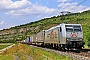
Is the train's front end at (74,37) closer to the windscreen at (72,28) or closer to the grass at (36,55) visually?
the windscreen at (72,28)

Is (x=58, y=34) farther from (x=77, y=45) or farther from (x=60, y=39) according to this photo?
(x=77, y=45)

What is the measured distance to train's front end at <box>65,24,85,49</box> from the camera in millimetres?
36041

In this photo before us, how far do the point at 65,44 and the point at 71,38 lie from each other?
45.0 inches

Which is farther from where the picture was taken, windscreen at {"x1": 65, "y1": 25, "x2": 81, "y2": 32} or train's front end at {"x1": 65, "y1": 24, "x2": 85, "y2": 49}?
windscreen at {"x1": 65, "y1": 25, "x2": 81, "y2": 32}

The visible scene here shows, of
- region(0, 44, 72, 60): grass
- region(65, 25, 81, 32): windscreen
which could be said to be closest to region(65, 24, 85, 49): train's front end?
region(65, 25, 81, 32): windscreen

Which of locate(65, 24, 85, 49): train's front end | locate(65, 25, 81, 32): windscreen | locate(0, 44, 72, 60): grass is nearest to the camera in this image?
locate(0, 44, 72, 60): grass

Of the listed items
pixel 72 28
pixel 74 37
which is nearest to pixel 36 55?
pixel 74 37

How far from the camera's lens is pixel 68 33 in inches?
1439

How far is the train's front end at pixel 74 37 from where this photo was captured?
36041mm

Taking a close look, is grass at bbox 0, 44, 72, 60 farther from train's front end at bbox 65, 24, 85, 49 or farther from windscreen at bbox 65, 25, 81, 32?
windscreen at bbox 65, 25, 81, 32

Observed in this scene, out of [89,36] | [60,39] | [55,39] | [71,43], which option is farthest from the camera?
[89,36]

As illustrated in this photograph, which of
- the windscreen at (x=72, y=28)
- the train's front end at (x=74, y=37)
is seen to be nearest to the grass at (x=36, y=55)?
the train's front end at (x=74, y=37)

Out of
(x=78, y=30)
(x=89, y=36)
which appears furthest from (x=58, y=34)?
(x=89, y=36)

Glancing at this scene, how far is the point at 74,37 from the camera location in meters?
36.4
